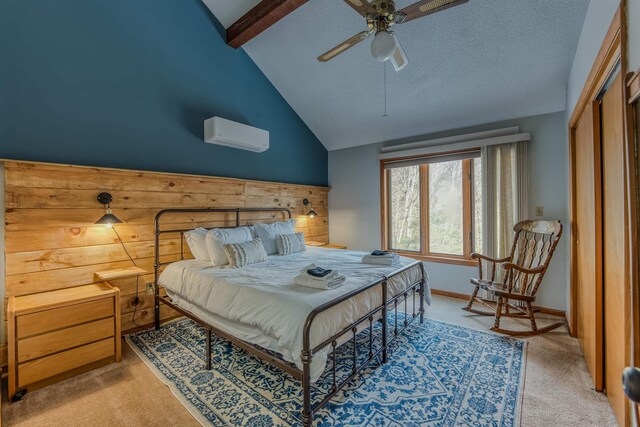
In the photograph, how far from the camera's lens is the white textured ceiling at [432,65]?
2676 mm

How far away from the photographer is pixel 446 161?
4.11m

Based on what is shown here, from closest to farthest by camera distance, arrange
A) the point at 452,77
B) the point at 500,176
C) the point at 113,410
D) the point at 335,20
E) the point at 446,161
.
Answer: the point at 113,410, the point at 335,20, the point at 452,77, the point at 500,176, the point at 446,161

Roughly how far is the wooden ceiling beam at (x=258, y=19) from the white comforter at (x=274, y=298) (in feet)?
8.73

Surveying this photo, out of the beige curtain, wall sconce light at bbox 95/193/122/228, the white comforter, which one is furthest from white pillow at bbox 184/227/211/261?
the beige curtain

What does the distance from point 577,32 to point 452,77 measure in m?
1.10

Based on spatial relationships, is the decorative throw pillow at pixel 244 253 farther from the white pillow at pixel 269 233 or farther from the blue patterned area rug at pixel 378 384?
the blue patterned area rug at pixel 378 384

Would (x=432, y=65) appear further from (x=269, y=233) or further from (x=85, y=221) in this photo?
(x=85, y=221)

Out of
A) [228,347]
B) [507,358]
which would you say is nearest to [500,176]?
[507,358]

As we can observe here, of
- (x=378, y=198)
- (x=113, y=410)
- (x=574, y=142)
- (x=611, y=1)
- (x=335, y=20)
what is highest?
(x=335, y=20)

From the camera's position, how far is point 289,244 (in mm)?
3580

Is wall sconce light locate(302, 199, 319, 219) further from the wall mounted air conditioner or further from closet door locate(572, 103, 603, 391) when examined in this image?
closet door locate(572, 103, 603, 391)

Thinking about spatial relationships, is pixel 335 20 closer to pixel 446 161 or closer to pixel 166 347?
pixel 446 161

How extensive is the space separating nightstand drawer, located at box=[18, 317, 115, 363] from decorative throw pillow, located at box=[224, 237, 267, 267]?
41.8 inches

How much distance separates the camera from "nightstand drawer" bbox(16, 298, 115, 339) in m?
2.02
